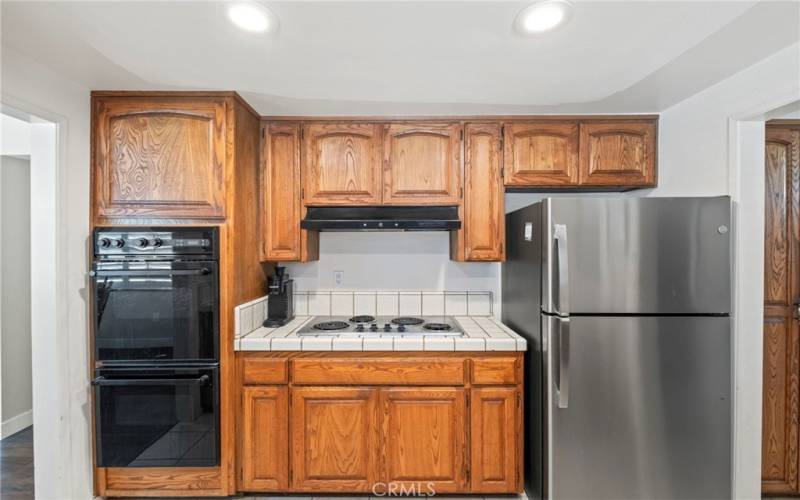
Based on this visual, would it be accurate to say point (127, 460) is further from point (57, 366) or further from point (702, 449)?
point (702, 449)

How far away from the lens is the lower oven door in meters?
1.86

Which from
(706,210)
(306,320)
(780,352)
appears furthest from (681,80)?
(306,320)

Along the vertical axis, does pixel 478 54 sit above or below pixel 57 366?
above

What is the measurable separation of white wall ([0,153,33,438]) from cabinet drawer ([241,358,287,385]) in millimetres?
2266

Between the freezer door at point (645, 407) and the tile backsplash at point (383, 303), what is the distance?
0.97 m

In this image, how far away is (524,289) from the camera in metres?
2.06

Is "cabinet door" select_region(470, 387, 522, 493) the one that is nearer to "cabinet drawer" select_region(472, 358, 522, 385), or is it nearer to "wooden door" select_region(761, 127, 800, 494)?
"cabinet drawer" select_region(472, 358, 522, 385)

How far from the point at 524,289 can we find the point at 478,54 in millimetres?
1254

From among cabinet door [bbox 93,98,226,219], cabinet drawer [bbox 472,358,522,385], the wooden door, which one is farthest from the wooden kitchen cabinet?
the wooden door

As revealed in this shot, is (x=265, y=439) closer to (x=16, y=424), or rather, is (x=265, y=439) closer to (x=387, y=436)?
(x=387, y=436)

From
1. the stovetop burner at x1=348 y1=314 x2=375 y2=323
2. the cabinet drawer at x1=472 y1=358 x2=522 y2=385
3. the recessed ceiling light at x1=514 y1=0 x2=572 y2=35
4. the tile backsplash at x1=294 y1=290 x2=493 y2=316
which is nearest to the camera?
the recessed ceiling light at x1=514 y1=0 x2=572 y2=35

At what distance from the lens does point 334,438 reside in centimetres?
194

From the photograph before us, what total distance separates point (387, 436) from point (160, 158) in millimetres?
1966

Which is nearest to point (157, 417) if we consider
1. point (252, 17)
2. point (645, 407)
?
point (252, 17)
